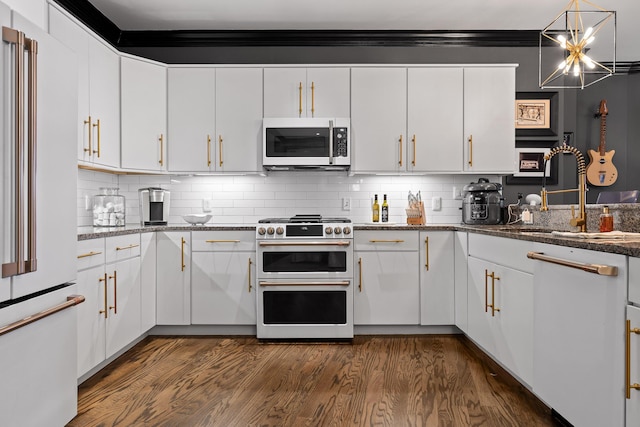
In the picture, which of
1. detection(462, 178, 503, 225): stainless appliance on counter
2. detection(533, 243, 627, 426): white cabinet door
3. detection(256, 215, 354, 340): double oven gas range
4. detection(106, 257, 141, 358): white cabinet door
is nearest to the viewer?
detection(533, 243, 627, 426): white cabinet door

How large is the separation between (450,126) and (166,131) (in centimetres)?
241

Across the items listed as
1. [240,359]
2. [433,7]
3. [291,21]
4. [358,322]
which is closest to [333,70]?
[291,21]

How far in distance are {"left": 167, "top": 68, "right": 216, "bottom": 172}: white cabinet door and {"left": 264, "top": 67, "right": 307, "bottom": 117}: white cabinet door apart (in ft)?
1.53

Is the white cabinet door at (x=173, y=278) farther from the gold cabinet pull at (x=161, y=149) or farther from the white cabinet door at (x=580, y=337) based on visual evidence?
the white cabinet door at (x=580, y=337)

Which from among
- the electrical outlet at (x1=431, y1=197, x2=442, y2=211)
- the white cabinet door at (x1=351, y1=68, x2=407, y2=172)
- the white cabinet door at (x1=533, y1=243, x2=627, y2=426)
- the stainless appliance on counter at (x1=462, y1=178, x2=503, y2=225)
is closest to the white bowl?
the white cabinet door at (x1=351, y1=68, x2=407, y2=172)

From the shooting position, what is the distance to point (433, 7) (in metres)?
3.49

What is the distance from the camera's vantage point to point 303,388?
2.46m

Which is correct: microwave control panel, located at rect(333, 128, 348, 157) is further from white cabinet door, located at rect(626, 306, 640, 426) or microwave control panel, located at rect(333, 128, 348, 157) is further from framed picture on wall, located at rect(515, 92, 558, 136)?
white cabinet door, located at rect(626, 306, 640, 426)

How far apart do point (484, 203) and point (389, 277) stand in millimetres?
1000

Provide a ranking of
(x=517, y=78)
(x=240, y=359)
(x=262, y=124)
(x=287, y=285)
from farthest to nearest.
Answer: (x=517, y=78)
(x=262, y=124)
(x=287, y=285)
(x=240, y=359)

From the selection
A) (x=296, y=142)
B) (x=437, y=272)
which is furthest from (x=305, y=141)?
(x=437, y=272)

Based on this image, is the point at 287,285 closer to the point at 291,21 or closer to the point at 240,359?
the point at 240,359

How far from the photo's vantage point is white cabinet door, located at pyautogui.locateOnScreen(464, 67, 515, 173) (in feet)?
12.2

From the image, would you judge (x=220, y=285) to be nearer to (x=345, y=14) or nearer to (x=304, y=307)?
(x=304, y=307)
